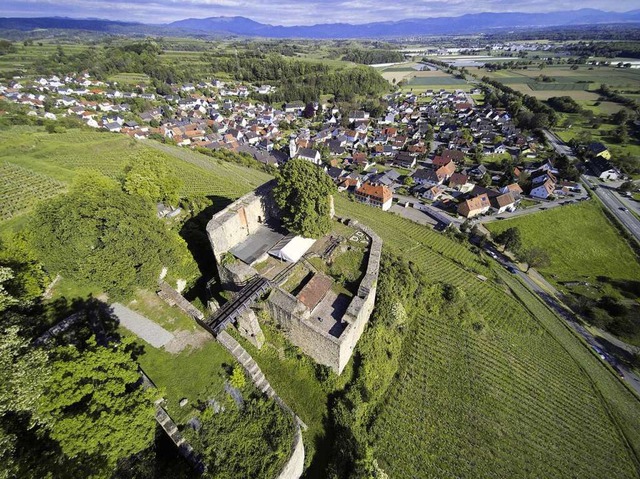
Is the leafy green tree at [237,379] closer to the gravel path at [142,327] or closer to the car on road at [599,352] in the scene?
the gravel path at [142,327]

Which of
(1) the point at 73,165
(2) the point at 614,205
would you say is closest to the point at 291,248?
(1) the point at 73,165

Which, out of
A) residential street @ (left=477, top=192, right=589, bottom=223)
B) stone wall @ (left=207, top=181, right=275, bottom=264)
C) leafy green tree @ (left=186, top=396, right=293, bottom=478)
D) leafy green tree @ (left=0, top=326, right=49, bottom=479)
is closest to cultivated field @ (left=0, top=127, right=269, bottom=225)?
stone wall @ (left=207, top=181, right=275, bottom=264)

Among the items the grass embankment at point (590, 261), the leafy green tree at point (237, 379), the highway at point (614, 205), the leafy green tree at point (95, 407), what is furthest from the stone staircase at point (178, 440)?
the highway at point (614, 205)

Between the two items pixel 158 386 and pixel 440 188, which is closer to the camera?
pixel 158 386

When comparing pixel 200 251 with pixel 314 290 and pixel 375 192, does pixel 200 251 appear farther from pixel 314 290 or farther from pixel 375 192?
pixel 375 192

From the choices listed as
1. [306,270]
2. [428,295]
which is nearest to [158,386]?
[306,270]

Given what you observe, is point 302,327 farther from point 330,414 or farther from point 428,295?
point 428,295
